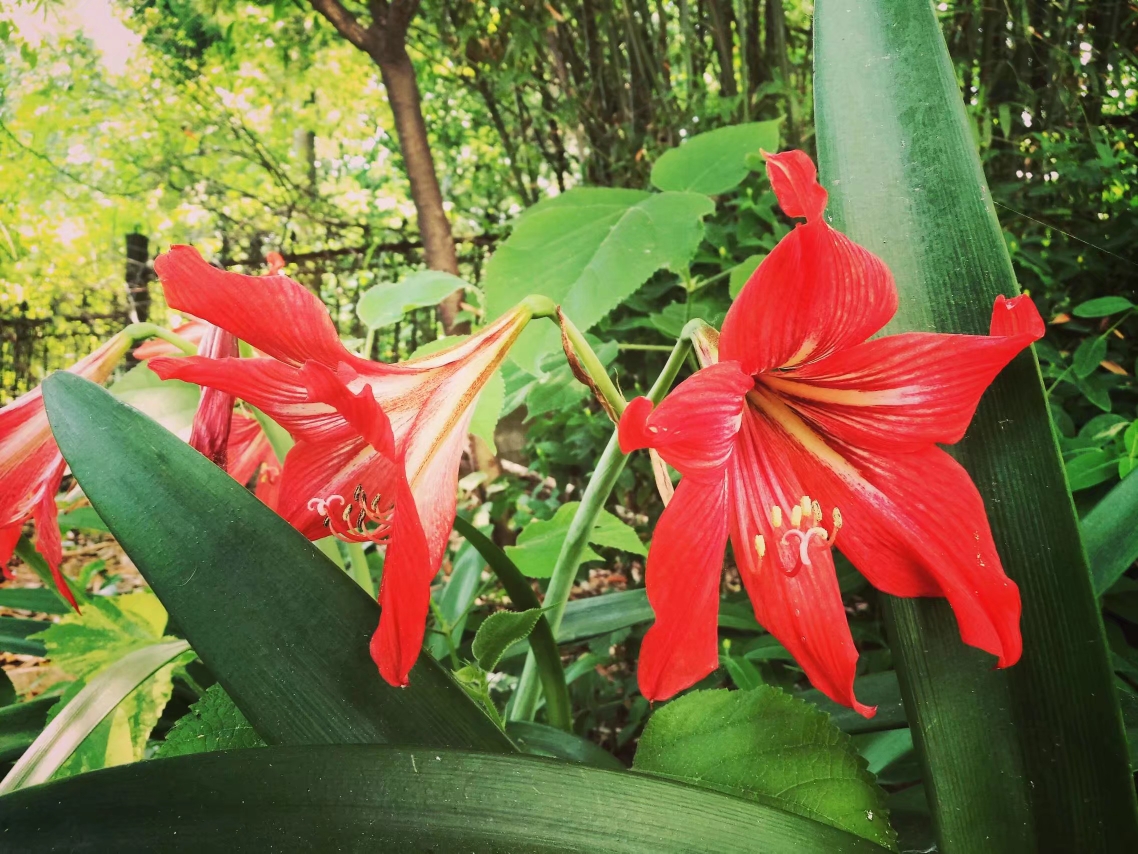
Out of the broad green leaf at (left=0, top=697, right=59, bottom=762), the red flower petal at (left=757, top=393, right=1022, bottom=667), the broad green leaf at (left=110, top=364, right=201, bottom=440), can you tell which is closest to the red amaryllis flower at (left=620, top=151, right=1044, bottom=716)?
the red flower petal at (left=757, top=393, right=1022, bottom=667)

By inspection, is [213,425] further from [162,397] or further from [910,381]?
[910,381]

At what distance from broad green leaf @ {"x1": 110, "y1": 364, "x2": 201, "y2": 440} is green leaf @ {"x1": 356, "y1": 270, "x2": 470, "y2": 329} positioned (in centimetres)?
17

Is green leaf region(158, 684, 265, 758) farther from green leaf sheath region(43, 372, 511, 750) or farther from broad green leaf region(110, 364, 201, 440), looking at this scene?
broad green leaf region(110, 364, 201, 440)

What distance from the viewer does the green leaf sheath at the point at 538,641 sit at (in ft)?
1.74

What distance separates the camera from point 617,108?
64.4 inches

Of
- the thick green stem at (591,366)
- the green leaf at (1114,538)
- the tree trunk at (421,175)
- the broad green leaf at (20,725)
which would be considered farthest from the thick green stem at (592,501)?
the tree trunk at (421,175)

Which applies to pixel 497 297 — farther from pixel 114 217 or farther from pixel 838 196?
pixel 114 217

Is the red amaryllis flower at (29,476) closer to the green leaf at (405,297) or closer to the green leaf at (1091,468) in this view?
the green leaf at (405,297)

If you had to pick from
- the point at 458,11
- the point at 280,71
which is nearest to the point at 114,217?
the point at 280,71

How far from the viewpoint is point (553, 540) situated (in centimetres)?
67

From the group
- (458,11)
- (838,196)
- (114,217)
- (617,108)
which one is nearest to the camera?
(838,196)

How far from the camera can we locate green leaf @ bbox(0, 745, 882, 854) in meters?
0.28

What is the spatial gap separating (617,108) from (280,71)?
3.03 metres

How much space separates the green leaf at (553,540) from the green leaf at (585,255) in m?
0.16
